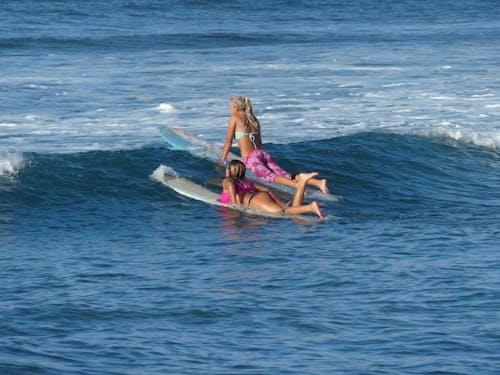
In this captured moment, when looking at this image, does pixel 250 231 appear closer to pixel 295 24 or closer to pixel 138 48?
pixel 138 48

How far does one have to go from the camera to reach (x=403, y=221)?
47.0 ft

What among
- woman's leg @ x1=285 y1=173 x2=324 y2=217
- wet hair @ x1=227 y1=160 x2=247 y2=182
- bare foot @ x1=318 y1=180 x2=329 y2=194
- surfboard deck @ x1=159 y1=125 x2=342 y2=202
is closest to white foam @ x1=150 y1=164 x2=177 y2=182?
surfboard deck @ x1=159 y1=125 x2=342 y2=202

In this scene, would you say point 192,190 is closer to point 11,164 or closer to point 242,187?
point 242,187

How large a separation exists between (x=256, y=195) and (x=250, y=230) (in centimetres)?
90

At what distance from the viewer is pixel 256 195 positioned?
1438 cm

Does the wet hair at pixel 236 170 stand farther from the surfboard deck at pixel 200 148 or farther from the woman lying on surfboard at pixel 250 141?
the surfboard deck at pixel 200 148

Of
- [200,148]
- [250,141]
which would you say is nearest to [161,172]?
[200,148]

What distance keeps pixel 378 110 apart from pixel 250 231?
13.7m

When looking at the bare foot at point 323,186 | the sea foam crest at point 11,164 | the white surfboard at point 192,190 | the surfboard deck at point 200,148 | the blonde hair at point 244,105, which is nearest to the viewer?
the white surfboard at point 192,190

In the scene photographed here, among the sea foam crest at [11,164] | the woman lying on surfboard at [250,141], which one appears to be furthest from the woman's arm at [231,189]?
the sea foam crest at [11,164]

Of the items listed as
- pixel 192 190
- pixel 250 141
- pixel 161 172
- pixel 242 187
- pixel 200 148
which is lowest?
pixel 192 190

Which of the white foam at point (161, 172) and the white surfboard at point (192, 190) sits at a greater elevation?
the white foam at point (161, 172)

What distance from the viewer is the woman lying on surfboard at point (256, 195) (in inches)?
554

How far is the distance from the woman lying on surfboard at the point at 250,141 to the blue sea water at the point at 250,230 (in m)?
0.92
